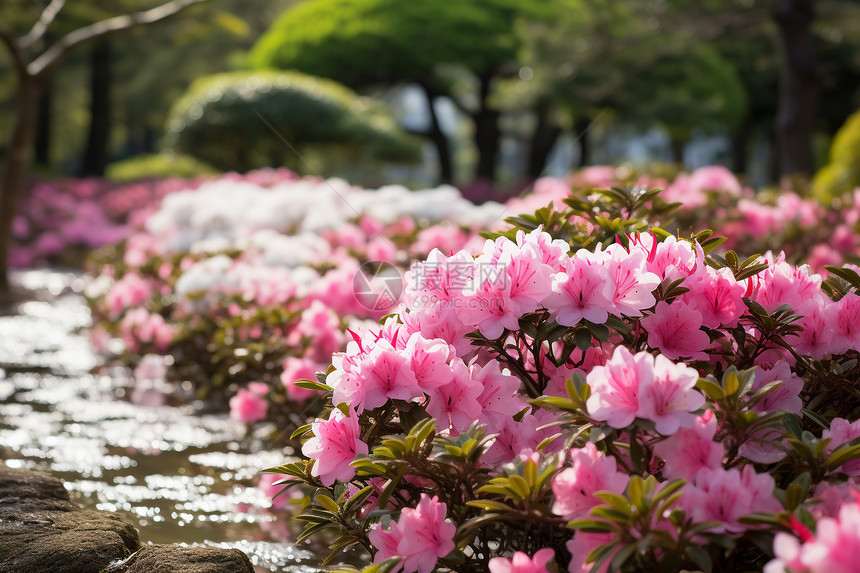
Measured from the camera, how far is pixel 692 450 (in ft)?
4.64

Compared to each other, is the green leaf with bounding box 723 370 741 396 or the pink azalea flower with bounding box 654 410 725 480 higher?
the green leaf with bounding box 723 370 741 396

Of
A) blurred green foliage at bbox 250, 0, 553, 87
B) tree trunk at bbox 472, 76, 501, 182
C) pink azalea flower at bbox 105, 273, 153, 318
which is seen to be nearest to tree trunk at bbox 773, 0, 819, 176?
pink azalea flower at bbox 105, 273, 153, 318

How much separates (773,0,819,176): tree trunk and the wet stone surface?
8144mm

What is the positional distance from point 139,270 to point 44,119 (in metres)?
19.1

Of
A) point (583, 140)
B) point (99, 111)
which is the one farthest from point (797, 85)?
point (99, 111)

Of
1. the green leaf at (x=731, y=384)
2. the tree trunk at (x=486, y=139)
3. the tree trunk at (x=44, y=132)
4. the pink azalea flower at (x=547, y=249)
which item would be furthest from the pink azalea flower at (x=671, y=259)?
the tree trunk at (x=44, y=132)

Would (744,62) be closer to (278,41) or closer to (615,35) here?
(278,41)

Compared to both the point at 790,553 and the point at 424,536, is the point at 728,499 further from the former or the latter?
the point at 424,536

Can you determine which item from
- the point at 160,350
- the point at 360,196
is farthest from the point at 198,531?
the point at 360,196

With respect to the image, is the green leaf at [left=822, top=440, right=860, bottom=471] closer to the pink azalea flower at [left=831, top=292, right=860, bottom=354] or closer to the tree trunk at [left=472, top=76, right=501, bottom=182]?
the pink azalea flower at [left=831, top=292, right=860, bottom=354]

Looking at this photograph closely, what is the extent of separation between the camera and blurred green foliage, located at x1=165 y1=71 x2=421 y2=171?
13.4 meters

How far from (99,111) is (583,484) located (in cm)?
2223

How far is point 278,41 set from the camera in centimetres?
2214

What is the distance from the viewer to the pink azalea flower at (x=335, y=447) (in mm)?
1648
